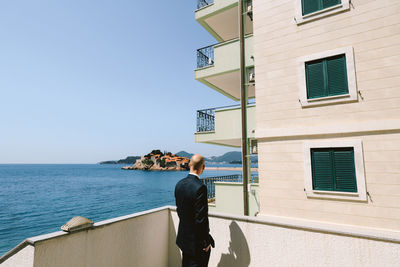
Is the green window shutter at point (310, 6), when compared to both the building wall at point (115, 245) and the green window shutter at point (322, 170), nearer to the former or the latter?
the green window shutter at point (322, 170)

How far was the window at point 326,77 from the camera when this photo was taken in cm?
653

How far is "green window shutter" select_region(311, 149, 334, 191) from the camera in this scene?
6449 millimetres

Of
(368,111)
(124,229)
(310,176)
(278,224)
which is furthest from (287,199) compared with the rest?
(124,229)

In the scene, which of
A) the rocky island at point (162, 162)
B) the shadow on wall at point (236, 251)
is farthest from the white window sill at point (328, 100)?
the rocky island at point (162, 162)

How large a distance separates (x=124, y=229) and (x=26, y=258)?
1.32m

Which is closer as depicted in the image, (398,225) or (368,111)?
(398,225)

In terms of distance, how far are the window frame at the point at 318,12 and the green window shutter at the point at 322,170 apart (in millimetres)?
4525

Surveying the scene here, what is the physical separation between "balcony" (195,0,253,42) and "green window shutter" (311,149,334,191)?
22.9 ft

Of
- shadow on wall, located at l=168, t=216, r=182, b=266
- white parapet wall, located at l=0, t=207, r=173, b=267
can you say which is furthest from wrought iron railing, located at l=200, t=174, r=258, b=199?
white parapet wall, located at l=0, t=207, r=173, b=267

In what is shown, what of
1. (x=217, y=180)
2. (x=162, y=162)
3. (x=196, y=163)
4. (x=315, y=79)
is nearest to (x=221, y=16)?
(x=315, y=79)

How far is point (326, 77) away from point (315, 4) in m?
2.67

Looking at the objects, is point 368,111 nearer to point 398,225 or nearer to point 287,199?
point 398,225

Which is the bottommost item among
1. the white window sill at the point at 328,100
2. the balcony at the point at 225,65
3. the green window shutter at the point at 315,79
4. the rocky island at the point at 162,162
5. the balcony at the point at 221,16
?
the rocky island at the point at 162,162

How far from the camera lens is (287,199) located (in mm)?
6996
